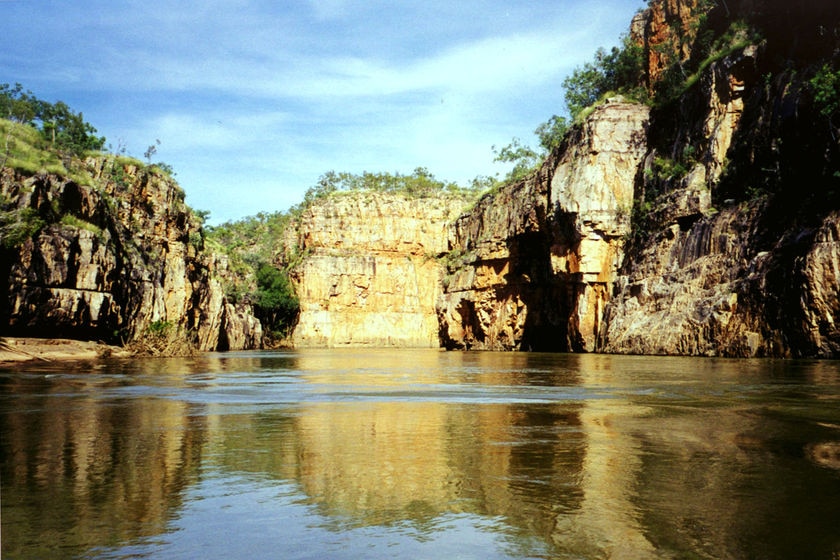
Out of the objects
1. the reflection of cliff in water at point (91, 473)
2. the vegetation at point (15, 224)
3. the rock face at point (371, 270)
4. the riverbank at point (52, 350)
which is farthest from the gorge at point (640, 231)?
the rock face at point (371, 270)

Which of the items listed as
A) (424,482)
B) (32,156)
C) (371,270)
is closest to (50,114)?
(32,156)

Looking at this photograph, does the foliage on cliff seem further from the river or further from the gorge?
the river

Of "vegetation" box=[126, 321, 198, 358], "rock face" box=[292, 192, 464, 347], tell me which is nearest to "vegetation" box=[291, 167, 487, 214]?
"rock face" box=[292, 192, 464, 347]

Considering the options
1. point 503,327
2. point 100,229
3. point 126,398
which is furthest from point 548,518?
point 503,327

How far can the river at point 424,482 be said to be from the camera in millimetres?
3537

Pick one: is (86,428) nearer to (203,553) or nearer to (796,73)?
(203,553)

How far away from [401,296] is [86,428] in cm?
10270

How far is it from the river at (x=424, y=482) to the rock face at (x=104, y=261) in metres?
32.3

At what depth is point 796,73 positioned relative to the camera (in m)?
34.7

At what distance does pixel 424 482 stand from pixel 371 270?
4162 inches

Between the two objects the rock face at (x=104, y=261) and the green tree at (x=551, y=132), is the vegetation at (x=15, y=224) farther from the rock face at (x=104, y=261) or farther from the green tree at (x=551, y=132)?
the green tree at (x=551, y=132)

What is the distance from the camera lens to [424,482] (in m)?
5.01

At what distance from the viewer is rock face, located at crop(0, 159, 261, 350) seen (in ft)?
126

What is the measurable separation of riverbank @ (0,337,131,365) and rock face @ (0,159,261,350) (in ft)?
2.51
